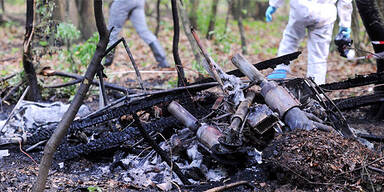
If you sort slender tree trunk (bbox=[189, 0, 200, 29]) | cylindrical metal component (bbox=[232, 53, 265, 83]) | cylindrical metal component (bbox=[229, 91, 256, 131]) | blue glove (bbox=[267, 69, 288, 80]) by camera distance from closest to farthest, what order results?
cylindrical metal component (bbox=[229, 91, 256, 131]) → cylindrical metal component (bbox=[232, 53, 265, 83]) → blue glove (bbox=[267, 69, 288, 80]) → slender tree trunk (bbox=[189, 0, 200, 29])

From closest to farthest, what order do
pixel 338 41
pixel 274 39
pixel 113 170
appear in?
pixel 113 170
pixel 338 41
pixel 274 39

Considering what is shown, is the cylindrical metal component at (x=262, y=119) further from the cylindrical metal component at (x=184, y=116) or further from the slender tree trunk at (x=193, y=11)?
the slender tree trunk at (x=193, y=11)

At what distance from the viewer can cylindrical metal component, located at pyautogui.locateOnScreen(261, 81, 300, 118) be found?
3.61m

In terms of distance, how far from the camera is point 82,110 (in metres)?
5.11

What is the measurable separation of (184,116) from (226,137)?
1.94 feet

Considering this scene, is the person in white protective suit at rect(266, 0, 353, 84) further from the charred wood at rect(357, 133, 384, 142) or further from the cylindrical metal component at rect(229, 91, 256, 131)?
the cylindrical metal component at rect(229, 91, 256, 131)

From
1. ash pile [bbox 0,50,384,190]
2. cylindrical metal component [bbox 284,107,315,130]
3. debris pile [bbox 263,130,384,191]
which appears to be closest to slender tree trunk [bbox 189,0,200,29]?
ash pile [bbox 0,50,384,190]

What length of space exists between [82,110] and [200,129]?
2.10 meters

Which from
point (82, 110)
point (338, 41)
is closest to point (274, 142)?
point (338, 41)

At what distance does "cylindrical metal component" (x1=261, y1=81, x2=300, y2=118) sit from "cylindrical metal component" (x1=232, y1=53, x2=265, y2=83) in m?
0.13

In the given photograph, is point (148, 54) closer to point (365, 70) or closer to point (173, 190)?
point (365, 70)

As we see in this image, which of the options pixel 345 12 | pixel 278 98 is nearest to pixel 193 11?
pixel 345 12

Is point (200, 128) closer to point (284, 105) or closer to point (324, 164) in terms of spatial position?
point (284, 105)

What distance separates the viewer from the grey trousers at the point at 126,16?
25.4ft
